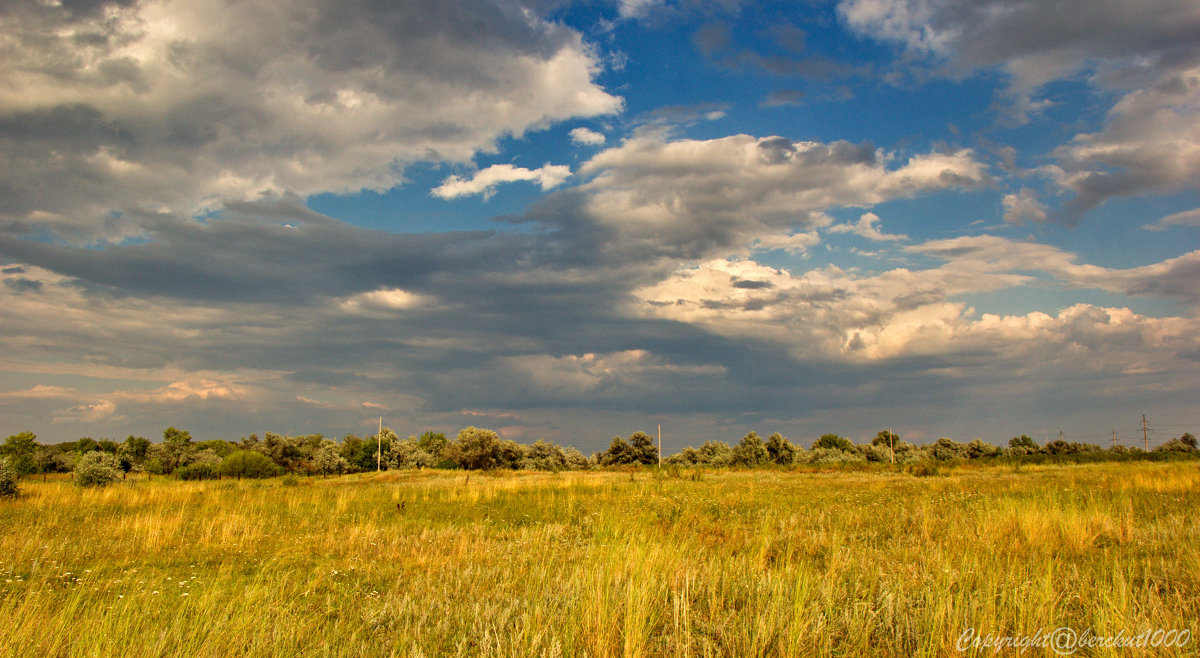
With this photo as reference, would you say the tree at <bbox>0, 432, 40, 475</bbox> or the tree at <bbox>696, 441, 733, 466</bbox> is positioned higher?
the tree at <bbox>0, 432, 40, 475</bbox>

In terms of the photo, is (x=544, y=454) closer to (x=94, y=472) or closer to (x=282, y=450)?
(x=282, y=450)

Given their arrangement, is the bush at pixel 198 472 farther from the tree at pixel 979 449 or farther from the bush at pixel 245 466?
the tree at pixel 979 449

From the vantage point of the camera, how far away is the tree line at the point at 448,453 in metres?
53.4

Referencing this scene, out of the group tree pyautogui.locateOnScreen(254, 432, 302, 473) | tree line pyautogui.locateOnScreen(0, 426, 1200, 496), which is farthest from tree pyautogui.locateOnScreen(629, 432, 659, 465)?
tree pyautogui.locateOnScreen(254, 432, 302, 473)

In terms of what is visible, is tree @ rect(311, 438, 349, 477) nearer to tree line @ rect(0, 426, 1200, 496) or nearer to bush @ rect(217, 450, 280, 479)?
tree line @ rect(0, 426, 1200, 496)

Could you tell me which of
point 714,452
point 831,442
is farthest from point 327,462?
point 831,442

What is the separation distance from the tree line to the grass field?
37076mm

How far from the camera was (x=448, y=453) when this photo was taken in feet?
232

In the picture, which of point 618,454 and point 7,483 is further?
point 618,454

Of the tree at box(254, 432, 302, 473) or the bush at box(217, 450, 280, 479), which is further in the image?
the tree at box(254, 432, 302, 473)

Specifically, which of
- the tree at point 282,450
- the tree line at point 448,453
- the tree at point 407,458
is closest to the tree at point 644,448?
the tree line at point 448,453

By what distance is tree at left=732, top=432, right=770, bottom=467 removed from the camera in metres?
68.6

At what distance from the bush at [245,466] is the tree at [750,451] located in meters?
51.4

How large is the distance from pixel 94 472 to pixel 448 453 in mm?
45575
